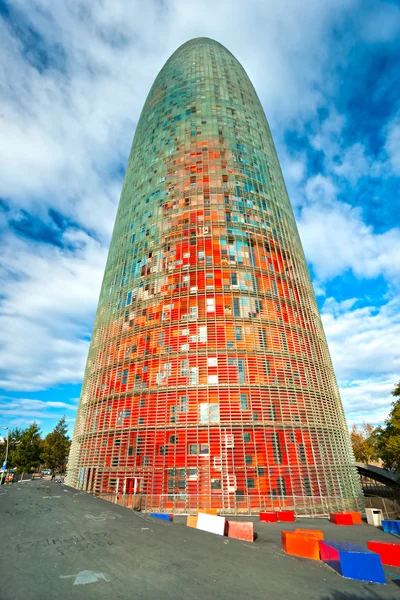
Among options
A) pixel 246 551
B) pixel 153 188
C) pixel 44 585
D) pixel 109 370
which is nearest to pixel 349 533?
pixel 246 551

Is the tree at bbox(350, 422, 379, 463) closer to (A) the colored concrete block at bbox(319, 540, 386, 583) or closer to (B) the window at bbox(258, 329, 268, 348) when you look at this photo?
(B) the window at bbox(258, 329, 268, 348)

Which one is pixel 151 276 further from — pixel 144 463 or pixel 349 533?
pixel 349 533

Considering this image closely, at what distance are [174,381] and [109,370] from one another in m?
11.4

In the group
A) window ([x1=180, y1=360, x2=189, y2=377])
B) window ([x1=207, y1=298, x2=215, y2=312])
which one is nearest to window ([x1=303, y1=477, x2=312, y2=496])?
window ([x1=180, y1=360, x2=189, y2=377])

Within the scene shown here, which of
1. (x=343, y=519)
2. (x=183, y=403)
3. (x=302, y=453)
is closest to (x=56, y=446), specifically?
(x=183, y=403)

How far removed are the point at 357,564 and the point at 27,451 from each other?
259 ft

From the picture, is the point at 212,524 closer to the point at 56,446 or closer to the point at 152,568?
the point at 152,568

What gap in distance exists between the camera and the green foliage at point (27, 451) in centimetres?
6869

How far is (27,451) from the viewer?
6962cm

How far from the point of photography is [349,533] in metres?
17.4

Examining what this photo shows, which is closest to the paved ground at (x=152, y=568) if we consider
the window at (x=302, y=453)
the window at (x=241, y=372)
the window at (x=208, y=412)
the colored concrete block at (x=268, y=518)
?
the colored concrete block at (x=268, y=518)

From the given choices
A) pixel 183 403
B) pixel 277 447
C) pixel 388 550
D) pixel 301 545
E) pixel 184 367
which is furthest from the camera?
pixel 184 367

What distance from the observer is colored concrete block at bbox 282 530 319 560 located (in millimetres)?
12062

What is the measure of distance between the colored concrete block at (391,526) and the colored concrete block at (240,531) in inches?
356
